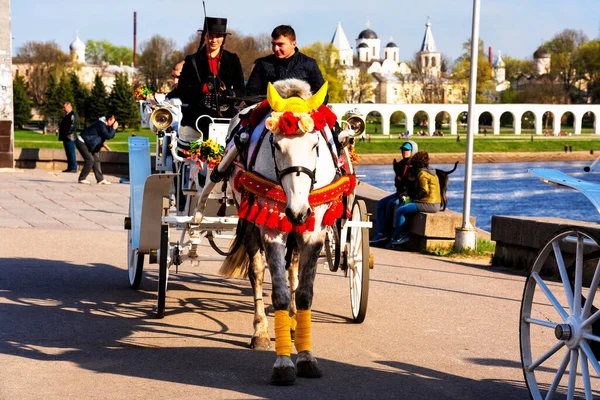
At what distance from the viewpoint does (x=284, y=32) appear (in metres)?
7.70

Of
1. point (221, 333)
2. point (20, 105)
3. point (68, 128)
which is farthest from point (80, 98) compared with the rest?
point (221, 333)

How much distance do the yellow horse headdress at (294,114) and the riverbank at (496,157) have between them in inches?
3187

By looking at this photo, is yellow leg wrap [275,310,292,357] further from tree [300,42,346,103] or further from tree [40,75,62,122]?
tree [300,42,346,103]

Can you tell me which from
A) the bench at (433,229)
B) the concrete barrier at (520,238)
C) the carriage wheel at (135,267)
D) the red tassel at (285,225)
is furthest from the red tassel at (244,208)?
the bench at (433,229)

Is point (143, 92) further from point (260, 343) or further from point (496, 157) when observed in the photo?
point (496, 157)

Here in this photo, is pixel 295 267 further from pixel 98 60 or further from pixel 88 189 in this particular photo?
pixel 98 60

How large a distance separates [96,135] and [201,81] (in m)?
16.5

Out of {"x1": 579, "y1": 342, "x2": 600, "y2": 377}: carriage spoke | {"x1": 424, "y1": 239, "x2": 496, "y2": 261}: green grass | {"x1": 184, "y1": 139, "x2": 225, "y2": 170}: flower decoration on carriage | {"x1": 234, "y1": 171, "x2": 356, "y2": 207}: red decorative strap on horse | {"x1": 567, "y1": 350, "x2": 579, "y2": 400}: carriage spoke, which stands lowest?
{"x1": 424, "y1": 239, "x2": 496, "y2": 261}: green grass

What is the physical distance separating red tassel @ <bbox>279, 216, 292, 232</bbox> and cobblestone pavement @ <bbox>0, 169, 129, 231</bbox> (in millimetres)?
9002

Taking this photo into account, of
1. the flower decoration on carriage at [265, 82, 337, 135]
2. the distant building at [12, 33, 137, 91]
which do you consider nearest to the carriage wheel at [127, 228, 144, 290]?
the flower decoration on carriage at [265, 82, 337, 135]

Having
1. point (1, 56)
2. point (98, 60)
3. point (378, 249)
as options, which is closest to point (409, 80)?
point (98, 60)

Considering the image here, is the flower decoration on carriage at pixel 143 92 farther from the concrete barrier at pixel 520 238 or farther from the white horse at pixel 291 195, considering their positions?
the concrete barrier at pixel 520 238

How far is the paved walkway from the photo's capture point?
19.9ft

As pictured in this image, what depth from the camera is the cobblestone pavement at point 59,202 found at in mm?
15398
